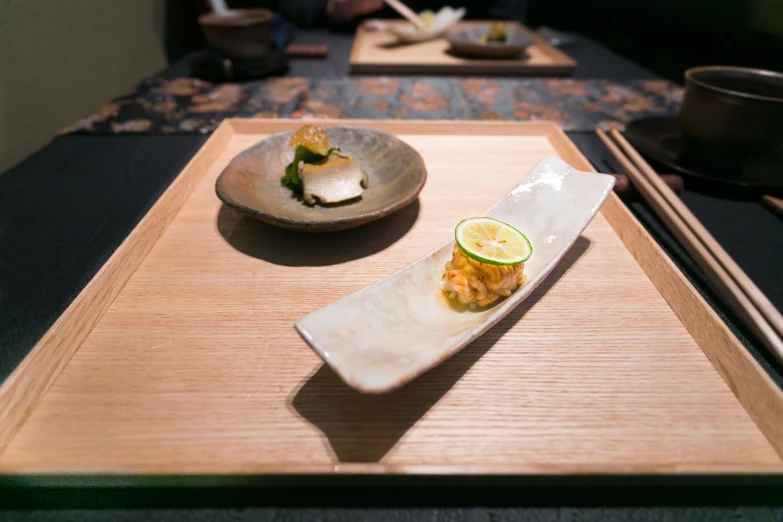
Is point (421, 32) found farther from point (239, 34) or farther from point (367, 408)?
point (367, 408)

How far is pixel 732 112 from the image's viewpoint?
1.42m

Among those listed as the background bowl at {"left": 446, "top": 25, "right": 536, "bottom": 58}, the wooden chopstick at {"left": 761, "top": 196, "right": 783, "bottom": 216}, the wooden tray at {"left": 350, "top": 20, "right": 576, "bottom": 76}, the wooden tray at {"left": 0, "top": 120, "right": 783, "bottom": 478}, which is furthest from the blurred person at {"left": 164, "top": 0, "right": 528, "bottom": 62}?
the wooden chopstick at {"left": 761, "top": 196, "right": 783, "bottom": 216}

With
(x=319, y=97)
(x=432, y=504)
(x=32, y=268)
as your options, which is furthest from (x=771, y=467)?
(x=319, y=97)

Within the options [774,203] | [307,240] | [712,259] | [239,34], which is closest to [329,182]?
[307,240]

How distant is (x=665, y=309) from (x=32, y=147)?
253cm

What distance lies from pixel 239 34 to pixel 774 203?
2.71 meters

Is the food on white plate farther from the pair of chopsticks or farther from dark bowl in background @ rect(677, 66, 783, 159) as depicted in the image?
dark bowl in background @ rect(677, 66, 783, 159)

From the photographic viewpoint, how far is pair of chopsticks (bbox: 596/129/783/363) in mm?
979

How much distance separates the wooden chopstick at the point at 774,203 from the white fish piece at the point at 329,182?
1414mm

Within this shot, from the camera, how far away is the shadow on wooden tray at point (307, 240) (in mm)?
1172

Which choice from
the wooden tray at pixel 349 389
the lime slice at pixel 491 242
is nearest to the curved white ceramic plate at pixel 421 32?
the wooden tray at pixel 349 389

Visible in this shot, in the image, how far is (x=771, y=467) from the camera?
2.27ft

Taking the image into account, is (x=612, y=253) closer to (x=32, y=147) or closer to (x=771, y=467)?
(x=771, y=467)

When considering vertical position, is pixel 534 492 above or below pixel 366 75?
below
